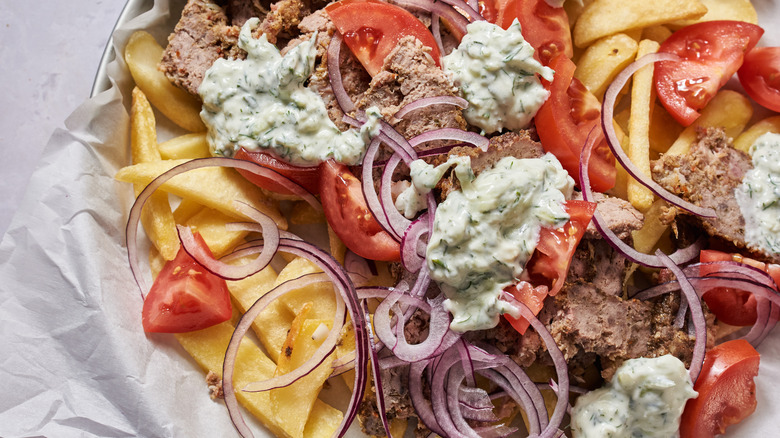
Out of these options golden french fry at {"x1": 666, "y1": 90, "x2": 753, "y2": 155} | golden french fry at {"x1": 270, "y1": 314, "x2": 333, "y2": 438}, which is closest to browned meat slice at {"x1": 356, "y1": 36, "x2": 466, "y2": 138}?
golden french fry at {"x1": 270, "y1": 314, "x2": 333, "y2": 438}

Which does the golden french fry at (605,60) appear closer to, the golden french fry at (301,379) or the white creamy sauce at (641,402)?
the white creamy sauce at (641,402)

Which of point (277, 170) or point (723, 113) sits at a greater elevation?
point (277, 170)

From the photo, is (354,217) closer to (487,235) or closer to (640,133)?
(487,235)

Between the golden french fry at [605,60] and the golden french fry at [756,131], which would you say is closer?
the golden french fry at [605,60]

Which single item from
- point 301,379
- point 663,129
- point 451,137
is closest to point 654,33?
point 663,129

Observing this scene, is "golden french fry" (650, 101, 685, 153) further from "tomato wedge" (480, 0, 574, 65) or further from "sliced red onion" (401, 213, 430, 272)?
"sliced red onion" (401, 213, 430, 272)

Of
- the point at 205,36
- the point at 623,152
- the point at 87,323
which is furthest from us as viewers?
the point at 205,36

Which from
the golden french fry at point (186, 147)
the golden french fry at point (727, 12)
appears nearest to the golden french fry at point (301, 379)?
the golden french fry at point (186, 147)
